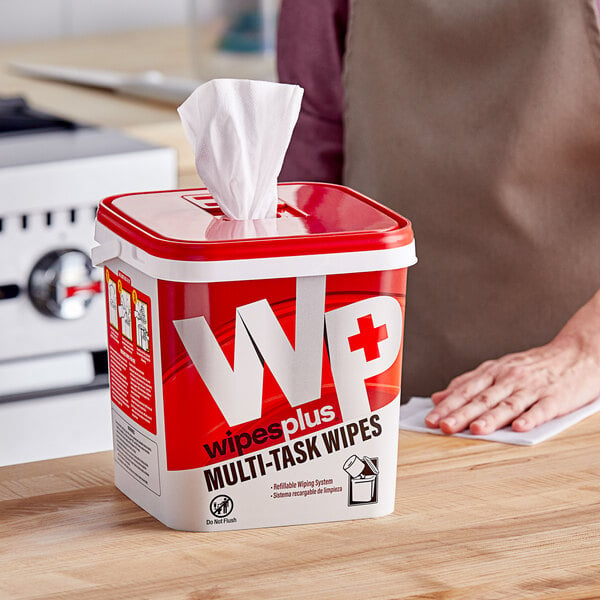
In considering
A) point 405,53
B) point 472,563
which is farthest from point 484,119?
point 472,563

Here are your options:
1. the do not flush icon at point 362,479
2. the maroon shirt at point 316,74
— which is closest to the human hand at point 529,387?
the do not flush icon at point 362,479

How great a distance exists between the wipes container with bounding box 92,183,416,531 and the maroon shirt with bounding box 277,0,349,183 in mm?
699

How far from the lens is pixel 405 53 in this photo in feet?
3.96

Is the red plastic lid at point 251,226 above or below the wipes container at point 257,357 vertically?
above

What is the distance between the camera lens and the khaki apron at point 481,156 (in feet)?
3.70

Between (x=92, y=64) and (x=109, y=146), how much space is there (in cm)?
88

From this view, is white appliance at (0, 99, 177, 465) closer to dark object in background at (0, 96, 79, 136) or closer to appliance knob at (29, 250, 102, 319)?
appliance knob at (29, 250, 102, 319)

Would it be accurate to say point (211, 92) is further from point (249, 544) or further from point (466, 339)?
point (466, 339)

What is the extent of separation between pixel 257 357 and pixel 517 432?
28cm

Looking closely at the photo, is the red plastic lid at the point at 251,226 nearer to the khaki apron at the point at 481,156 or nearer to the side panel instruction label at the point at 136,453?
the side panel instruction label at the point at 136,453

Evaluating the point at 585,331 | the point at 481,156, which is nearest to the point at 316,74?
the point at 481,156

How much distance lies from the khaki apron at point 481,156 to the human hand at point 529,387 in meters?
0.21

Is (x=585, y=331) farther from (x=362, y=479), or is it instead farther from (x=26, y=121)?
(x=26, y=121)

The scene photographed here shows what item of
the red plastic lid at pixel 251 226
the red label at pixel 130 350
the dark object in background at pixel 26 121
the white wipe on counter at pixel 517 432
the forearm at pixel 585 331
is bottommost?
the white wipe on counter at pixel 517 432
